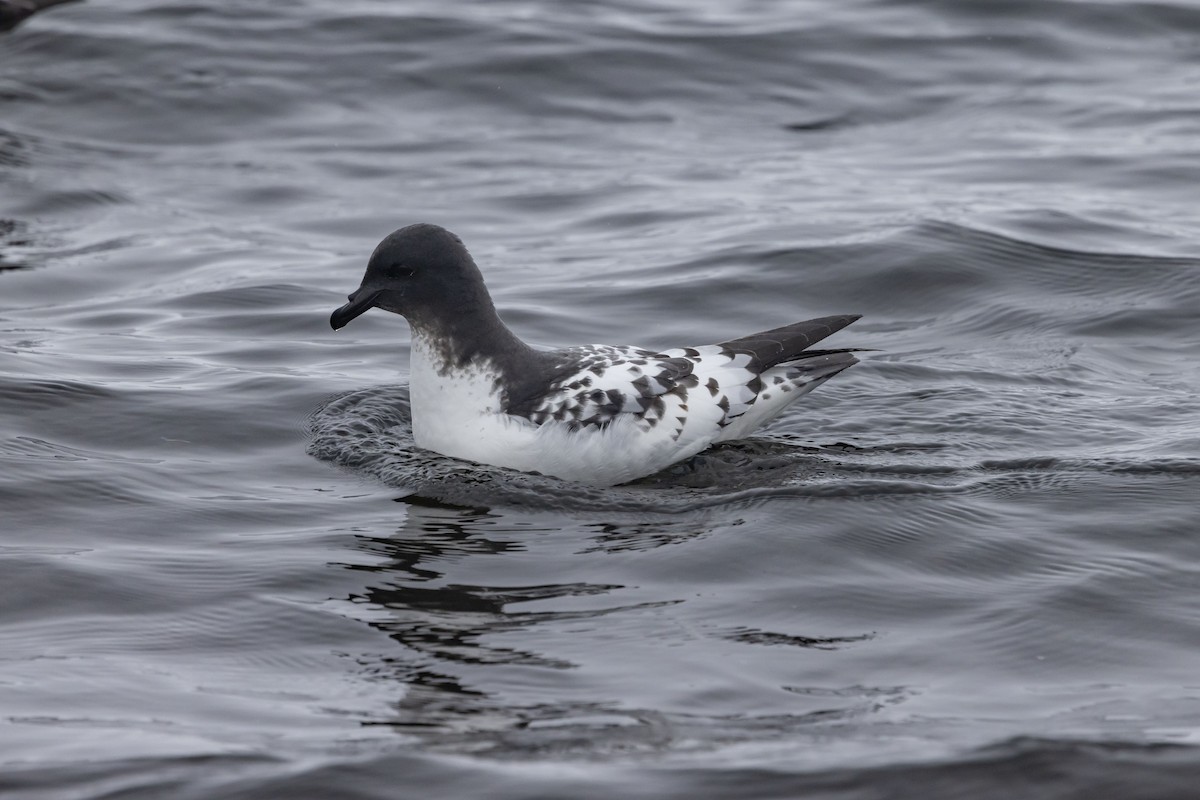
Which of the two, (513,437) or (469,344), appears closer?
(513,437)

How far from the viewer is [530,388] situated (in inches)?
301

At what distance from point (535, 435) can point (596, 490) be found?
391 mm

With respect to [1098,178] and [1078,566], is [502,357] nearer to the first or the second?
[1078,566]

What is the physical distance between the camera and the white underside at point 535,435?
749cm

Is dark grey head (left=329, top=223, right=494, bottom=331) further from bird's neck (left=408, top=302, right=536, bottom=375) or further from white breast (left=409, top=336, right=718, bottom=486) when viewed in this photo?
white breast (left=409, top=336, right=718, bottom=486)

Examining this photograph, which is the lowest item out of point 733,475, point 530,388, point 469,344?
point 733,475

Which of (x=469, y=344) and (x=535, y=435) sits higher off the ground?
(x=469, y=344)

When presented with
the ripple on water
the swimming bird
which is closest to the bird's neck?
the swimming bird

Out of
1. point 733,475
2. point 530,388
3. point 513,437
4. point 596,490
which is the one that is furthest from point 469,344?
point 733,475

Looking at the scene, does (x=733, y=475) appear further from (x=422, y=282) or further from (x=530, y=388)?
(x=422, y=282)

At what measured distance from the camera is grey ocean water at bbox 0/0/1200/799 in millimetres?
5160

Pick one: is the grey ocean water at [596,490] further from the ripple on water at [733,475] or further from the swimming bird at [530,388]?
the swimming bird at [530,388]

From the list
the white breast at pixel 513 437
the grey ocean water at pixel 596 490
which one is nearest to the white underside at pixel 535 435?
the white breast at pixel 513 437

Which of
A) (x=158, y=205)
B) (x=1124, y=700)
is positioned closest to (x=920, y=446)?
(x=1124, y=700)
